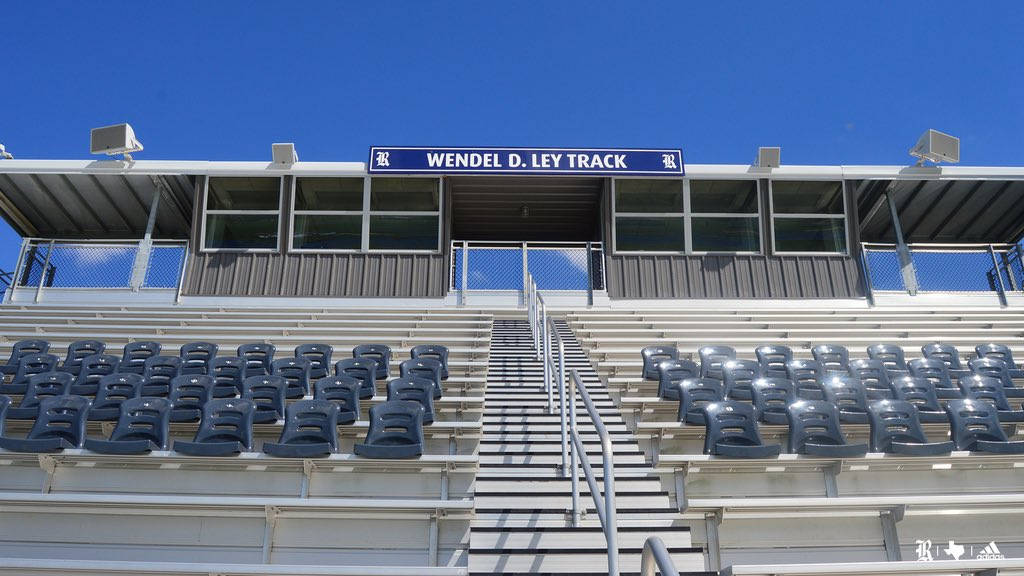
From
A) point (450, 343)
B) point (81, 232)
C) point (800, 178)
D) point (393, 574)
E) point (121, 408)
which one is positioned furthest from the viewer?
point (81, 232)

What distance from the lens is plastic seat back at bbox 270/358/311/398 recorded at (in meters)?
7.11

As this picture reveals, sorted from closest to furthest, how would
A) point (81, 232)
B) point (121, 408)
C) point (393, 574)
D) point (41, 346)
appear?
1. point (393, 574)
2. point (121, 408)
3. point (41, 346)
4. point (81, 232)

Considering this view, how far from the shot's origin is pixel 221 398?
6.57m

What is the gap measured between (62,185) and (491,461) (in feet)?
35.6

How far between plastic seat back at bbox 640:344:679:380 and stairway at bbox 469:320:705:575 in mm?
568

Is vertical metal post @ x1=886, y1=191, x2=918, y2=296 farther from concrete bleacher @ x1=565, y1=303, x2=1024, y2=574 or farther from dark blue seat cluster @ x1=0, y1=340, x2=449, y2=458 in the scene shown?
dark blue seat cluster @ x1=0, y1=340, x2=449, y2=458

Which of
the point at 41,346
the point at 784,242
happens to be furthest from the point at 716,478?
the point at 784,242

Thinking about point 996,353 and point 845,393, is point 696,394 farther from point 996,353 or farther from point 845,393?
point 996,353

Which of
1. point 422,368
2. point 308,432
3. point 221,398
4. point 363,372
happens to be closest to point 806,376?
point 422,368

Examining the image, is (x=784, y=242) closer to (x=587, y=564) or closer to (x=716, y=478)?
(x=716, y=478)

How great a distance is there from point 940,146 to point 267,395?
10.8m

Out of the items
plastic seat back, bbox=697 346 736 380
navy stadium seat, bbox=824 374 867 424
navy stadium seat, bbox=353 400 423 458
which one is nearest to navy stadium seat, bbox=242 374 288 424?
navy stadium seat, bbox=353 400 423 458

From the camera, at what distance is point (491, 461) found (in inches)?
226

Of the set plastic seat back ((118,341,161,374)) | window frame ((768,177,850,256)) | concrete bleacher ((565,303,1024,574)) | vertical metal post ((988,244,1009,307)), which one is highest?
window frame ((768,177,850,256))
